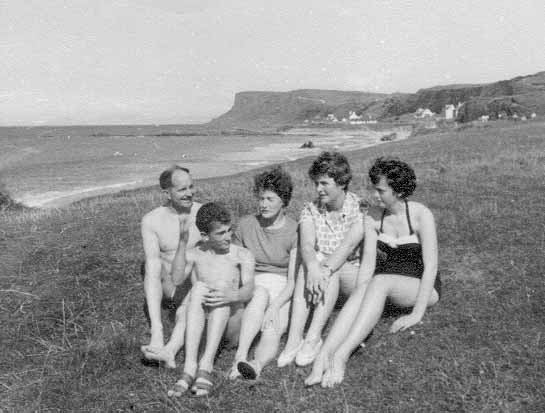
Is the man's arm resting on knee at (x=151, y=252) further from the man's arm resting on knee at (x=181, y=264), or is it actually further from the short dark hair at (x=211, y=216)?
the short dark hair at (x=211, y=216)

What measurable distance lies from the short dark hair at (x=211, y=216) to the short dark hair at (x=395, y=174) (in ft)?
4.86

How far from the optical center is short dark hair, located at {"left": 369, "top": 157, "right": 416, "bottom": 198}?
4918 millimetres

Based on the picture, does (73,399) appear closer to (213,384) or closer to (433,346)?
(213,384)

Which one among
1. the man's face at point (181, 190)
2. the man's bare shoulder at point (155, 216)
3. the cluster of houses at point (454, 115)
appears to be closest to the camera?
the man's bare shoulder at point (155, 216)

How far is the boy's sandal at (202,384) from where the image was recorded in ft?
13.6

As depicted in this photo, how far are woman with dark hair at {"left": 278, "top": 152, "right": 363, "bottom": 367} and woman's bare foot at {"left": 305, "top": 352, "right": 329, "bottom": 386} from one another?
0.76ft

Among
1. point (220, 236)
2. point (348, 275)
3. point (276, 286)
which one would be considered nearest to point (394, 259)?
point (348, 275)

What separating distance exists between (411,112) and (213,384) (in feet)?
579

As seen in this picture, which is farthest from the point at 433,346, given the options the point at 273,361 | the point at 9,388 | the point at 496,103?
the point at 496,103

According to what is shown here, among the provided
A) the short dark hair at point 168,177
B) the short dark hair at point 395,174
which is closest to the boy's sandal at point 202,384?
the short dark hair at point 168,177

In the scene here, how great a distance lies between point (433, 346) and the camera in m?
4.74

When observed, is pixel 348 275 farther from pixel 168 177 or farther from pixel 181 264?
pixel 168 177

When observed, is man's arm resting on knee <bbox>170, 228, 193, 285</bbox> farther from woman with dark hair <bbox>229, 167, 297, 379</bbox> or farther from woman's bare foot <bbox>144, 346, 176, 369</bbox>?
woman's bare foot <bbox>144, 346, 176, 369</bbox>

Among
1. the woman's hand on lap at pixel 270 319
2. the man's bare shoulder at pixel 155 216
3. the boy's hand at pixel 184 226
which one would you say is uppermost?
the man's bare shoulder at pixel 155 216
